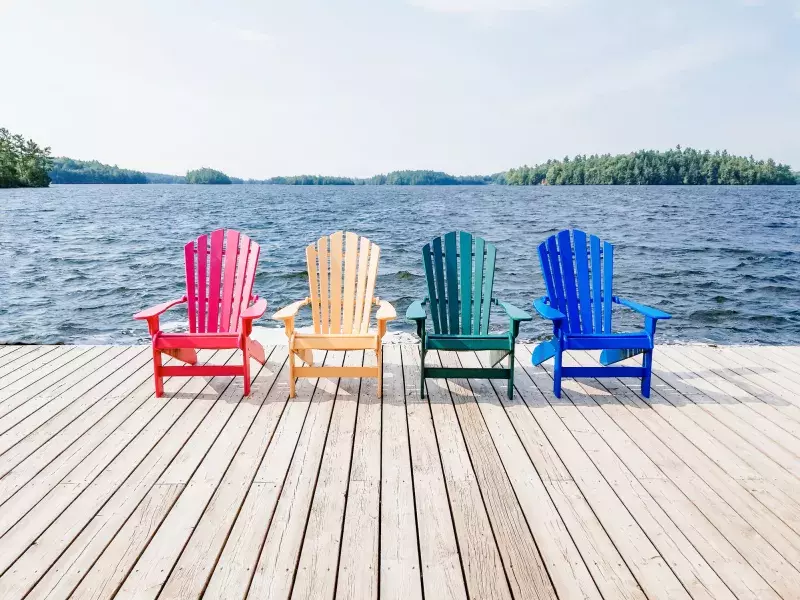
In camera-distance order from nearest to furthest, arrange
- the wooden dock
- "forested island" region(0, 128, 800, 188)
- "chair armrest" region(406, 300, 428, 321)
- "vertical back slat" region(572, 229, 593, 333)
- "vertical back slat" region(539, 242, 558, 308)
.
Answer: the wooden dock → "chair armrest" region(406, 300, 428, 321) → "vertical back slat" region(539, 242, 558, 308) → "vertical back slat" region(572, 229, 593, 333) → "forested island" region(0, 128, 800, 188)

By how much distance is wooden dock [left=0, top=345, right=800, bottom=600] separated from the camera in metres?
1.70

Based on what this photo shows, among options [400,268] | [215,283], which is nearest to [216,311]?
[215,283]

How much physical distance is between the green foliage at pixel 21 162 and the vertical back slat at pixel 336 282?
218 ft

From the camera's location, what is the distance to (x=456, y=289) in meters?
3.63

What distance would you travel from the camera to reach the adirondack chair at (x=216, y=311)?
322cm

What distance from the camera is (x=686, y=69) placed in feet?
121

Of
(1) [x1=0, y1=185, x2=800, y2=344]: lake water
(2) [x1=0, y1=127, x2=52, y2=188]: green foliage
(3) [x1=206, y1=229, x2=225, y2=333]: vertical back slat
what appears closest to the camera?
(3) [x1=206, y1=229, x2=225, y2=333]: vertical back slat

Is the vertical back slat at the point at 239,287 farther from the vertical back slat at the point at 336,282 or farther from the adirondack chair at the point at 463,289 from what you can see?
the adirondack chair at the point at 463,289

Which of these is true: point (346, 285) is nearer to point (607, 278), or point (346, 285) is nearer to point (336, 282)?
point (336, 282)

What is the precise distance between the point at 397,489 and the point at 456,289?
170 centimetres

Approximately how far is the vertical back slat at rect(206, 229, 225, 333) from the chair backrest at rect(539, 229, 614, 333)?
2.21 m

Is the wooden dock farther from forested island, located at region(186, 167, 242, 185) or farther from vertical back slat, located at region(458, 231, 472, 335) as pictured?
forested island, located at region(186, 167, 242, 185)

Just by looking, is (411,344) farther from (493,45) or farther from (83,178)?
(83,178)

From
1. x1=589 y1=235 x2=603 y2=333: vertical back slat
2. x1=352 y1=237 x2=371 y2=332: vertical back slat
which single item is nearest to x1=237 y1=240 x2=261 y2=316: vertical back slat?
x1=352 y1=237 x2=371 y2=332: vertical back slat
